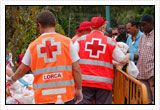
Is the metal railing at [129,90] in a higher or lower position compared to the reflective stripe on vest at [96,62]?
lower

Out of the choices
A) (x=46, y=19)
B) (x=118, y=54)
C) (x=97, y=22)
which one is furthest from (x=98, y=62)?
(x=46, y=19)

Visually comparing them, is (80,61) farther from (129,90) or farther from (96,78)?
(129,90)

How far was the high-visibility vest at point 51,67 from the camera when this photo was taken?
3238 mm

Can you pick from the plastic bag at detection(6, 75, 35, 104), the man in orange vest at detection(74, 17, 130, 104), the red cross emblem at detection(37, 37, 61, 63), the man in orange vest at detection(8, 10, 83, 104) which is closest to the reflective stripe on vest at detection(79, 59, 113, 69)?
the man in orange vest at detection(74, 17, 130, 104)

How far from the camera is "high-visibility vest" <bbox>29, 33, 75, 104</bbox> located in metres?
3.24

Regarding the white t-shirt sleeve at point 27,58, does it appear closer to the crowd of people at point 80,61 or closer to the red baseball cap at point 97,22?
the crowd of people at point 80,61

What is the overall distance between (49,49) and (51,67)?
0.25m

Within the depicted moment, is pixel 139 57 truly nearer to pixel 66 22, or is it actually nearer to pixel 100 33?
pixel 100 33

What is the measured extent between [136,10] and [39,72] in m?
19.9

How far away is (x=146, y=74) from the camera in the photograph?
4.95 m

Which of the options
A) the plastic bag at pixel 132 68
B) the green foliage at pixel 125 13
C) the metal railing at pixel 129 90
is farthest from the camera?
the green foliage at pixel 125 13

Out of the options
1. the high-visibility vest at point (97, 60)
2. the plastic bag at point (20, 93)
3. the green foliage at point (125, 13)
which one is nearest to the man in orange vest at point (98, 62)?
the high-visibility vest at point (97, 60)

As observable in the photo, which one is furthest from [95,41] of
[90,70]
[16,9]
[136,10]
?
[136,10]

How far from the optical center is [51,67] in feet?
10.6
